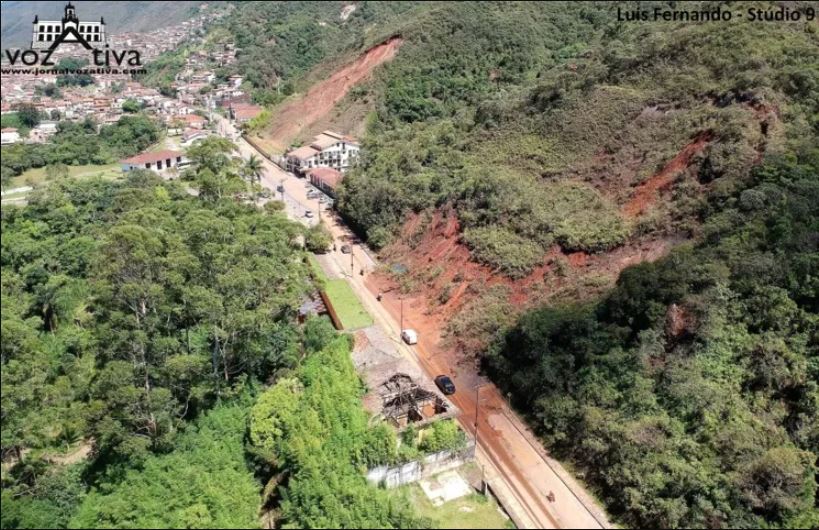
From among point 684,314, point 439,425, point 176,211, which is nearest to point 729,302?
point 684,314

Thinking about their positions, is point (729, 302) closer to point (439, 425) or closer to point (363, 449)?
point (439, 425)

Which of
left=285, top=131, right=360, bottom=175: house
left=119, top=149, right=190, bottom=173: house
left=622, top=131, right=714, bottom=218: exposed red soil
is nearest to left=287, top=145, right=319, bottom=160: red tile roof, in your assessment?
left=285, top=131, right=360, bottom=175: house

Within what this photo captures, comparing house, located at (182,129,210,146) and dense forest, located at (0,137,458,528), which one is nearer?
dense forest, located at (0,137,458,528)

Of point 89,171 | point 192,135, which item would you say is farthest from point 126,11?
point 89,171

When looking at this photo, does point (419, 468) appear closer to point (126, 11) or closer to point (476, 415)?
point (476, 415)

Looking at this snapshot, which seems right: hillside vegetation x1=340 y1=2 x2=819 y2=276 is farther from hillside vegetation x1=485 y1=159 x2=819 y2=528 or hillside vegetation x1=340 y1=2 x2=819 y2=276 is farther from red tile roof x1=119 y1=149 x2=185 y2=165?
red tile roof x1=119 y1=149 x2=185 y2=165

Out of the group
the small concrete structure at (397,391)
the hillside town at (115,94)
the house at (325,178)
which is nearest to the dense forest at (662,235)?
the small concrete structure at (397,391)
